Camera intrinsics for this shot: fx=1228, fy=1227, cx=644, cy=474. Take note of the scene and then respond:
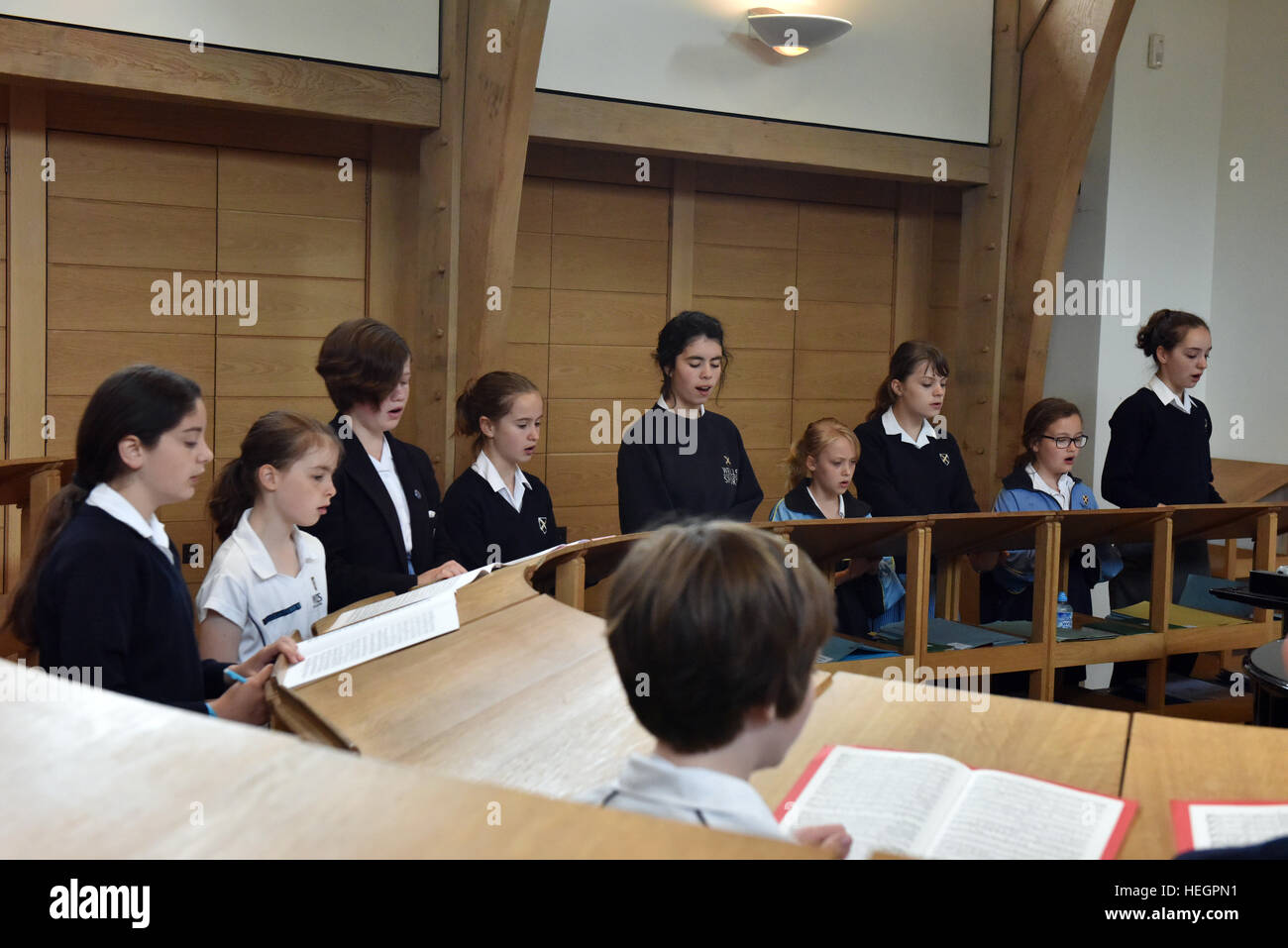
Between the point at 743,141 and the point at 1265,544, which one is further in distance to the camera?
the point at 743,141

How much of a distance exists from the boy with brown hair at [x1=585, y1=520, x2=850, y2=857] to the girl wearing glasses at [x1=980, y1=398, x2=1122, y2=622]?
3.28 m

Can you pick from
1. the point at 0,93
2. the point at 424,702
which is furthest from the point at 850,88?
the point at 424,702

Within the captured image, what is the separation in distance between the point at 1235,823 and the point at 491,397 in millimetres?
2580

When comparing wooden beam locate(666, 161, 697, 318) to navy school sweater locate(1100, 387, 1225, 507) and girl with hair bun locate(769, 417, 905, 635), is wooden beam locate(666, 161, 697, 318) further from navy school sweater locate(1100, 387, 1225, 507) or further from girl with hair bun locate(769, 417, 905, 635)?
navy school sweater locate(1100, 387, 1225, 507)

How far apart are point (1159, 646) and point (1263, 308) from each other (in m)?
2.97

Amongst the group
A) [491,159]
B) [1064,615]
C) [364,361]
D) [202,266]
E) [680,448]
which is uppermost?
[491,159]

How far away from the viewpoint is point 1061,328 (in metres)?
6.45

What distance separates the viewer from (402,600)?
2.65 m

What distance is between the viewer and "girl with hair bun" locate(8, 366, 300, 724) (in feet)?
6.57

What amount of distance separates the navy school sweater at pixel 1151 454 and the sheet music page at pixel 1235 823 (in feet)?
11.1

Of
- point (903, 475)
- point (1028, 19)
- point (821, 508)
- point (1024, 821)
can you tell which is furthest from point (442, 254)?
point (1024, 821)

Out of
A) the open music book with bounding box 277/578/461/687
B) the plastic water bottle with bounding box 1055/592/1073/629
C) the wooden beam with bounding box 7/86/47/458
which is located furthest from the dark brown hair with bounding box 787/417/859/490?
the wooden beam with bounding box 7/86/47/458

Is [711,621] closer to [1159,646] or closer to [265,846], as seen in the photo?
[265,846]

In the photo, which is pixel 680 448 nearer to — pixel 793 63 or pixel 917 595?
pixel 917 595
